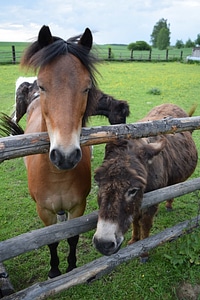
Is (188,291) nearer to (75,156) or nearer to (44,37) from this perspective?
(75,156)

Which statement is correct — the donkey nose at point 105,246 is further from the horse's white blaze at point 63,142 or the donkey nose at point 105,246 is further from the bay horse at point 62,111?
the horse's white blaze at point 63,142

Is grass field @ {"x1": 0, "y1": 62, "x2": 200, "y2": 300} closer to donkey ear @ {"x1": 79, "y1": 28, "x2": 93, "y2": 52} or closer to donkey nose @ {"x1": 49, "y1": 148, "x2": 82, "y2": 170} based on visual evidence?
donkey ear @ {"x1": 79, "y1": 28, "x2": 93, "y2": 52}

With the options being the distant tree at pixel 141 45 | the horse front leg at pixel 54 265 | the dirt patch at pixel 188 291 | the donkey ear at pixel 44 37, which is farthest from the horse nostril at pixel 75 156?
the distant tree at pixel 141 45

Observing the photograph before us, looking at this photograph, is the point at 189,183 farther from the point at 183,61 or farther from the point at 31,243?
the point at 183,61

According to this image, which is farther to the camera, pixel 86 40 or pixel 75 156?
pixel 86 40

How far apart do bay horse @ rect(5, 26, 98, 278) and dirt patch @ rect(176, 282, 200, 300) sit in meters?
1.34

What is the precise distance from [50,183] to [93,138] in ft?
2.53

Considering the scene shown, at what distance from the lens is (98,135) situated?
209 cm

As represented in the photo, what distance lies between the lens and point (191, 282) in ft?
9.46

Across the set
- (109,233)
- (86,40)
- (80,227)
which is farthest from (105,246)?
(86,40)

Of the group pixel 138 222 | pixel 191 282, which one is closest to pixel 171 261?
pixel 191 282

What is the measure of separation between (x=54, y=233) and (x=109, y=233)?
512 millimetres

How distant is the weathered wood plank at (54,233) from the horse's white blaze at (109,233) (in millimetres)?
352

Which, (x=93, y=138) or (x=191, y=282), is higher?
(x=93, y=138)
